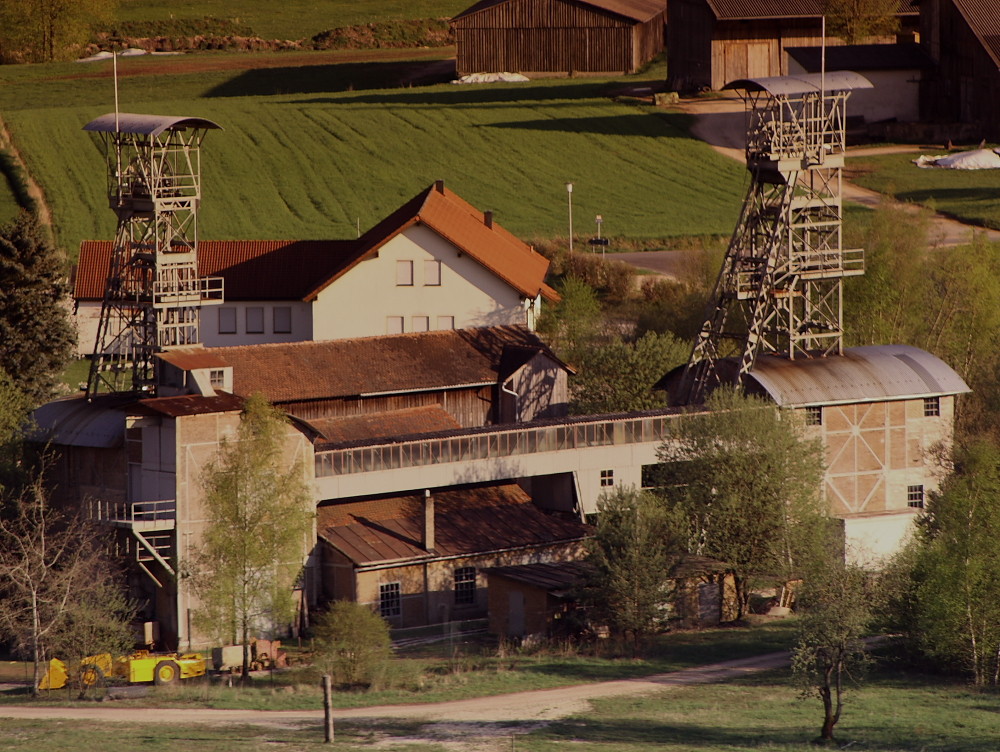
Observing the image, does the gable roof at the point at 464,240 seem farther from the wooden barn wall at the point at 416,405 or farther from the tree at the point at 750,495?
the tree at the point at 750,495

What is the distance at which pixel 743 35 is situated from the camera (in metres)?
121

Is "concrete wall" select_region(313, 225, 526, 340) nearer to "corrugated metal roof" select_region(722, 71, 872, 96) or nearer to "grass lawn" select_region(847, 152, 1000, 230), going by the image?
"corrugated metal roof" select_region(722, 71, 872, 96)

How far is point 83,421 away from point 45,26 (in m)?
93.8

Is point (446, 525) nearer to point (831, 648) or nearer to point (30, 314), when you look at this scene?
point (831, 648)

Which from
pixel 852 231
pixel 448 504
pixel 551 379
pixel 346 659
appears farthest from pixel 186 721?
pixel 852 231

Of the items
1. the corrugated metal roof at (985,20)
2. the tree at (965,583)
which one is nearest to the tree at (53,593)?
the tree at (965,583)

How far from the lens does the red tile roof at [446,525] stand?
58.1m

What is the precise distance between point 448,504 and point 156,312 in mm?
11489

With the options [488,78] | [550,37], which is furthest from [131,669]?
[550,37]

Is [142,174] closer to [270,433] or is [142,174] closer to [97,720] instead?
[270,433]

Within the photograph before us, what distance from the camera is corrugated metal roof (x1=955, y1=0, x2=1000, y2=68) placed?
109750mm

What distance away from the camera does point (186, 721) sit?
46.1m

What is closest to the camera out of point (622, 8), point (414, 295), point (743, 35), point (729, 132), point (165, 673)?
point (165, 673)

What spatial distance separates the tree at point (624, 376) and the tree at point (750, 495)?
435 inches
